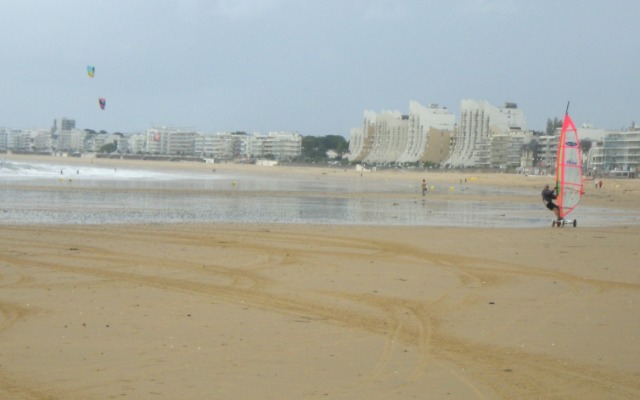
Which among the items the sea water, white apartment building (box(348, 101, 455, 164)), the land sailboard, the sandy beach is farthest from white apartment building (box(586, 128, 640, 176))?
the sandy beach

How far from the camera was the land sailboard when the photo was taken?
22.7 m

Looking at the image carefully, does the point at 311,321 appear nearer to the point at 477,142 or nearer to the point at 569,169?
the point at 569,169

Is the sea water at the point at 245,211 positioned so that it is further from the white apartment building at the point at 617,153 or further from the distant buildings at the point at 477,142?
the white apartment building at the point at 617,153

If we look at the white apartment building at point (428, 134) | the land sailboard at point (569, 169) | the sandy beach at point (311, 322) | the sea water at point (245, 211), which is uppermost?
the white apartment building at point (428, 134)

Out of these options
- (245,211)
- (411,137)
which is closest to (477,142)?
(411,137)

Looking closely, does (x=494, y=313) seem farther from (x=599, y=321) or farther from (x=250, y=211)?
(x=250, y=211)

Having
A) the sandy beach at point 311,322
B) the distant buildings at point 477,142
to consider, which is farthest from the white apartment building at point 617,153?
the sandy beach at point 311,322

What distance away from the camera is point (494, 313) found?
29.2 feet

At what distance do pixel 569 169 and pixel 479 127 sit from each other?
14267 centimetres

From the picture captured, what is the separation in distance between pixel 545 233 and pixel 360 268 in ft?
28.2

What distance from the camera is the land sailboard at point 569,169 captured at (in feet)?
74.5

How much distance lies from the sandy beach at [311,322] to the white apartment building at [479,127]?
462 feet

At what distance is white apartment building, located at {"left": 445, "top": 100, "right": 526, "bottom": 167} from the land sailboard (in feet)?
424

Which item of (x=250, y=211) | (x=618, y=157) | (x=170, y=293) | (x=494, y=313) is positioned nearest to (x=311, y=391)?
(x=494, y=313)
